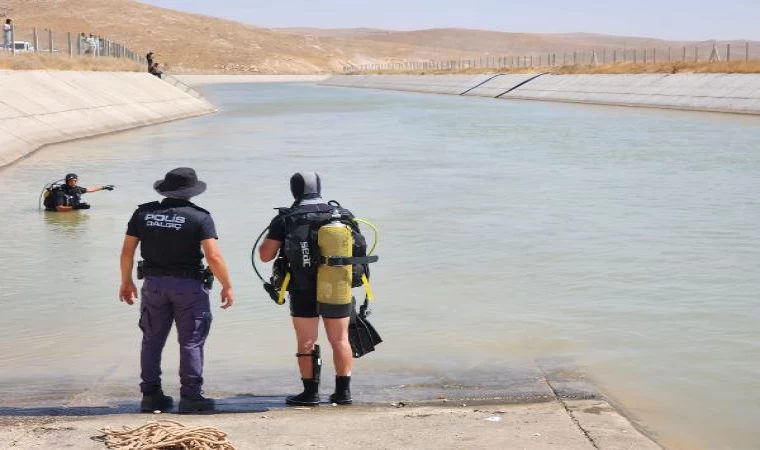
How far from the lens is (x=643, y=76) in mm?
65375

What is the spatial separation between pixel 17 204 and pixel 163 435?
47.3ft

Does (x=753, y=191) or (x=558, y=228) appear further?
(x=753, y=191)

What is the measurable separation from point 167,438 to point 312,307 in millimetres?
1822

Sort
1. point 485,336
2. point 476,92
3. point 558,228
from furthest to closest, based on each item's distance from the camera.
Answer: point 476,92 < point 558,228 < point 485,336

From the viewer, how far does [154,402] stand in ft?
24.6

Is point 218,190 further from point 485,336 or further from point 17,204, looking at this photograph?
point 485,336

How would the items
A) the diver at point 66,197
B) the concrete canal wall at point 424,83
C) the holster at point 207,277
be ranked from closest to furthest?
1. the holster at point 207,277
2. the diver at point 66,197
3. the concrete canal wall at point 424,83

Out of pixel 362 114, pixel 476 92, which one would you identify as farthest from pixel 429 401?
pixel 476 92

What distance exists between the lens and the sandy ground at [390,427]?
255 inches

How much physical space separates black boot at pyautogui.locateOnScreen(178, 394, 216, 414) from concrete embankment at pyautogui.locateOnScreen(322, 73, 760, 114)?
44.4m

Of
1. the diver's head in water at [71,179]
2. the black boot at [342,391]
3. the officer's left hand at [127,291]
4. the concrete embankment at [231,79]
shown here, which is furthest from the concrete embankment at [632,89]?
the concrete embankment at [231,79]

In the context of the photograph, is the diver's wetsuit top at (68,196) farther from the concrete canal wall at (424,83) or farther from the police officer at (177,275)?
the concrete canal wall at (424,83)

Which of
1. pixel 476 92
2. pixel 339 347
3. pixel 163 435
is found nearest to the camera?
pixel 163 435

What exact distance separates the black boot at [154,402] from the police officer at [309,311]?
824mm
